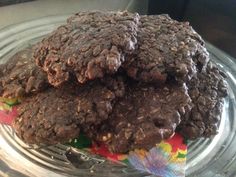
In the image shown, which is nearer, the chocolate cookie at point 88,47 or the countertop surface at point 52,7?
the chocolate cookie at point 88,47

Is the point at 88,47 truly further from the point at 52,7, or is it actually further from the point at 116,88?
the point at 52,7

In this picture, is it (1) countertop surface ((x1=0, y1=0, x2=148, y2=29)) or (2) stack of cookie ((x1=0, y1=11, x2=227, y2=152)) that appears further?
(1) countertop surface ((x1=0, y1=0, x2=148, y2=29))

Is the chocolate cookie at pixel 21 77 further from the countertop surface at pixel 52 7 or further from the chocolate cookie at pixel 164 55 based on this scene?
the countertop surface at pixel 52 7

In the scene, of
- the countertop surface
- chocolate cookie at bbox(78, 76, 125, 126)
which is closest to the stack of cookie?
chocolate cookie at bbox(78, 76, 125, 126)

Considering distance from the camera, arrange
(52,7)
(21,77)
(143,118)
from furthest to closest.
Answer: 1. (52,7)
2. (21,77)
3. (143,118)

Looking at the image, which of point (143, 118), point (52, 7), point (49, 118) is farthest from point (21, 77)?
point (52, 7)

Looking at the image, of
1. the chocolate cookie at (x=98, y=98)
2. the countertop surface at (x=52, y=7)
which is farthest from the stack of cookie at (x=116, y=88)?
the countertop surface at (x=52, y=7)

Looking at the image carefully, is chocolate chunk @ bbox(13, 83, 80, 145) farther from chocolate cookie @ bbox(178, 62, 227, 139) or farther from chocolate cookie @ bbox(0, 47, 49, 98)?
chocolate cookie @ bbox(178, 62, 227, 139)

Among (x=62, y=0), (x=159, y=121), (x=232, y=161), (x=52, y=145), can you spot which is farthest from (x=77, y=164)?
(x=62, y=0)
